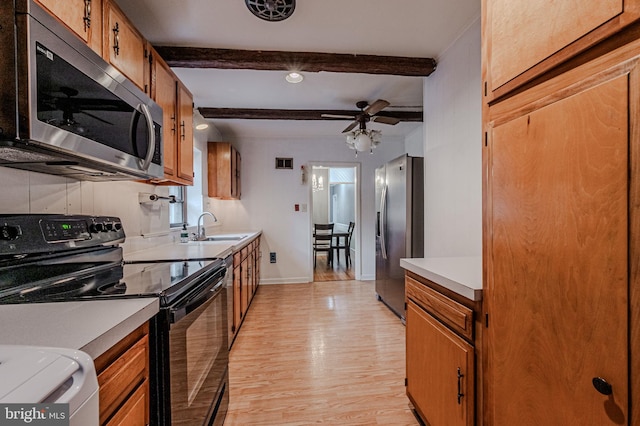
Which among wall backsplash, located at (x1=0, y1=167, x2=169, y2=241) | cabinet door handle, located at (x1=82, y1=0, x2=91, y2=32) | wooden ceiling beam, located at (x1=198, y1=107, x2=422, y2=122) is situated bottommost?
wall backsplash, located at (x1=0, y1=167, x2=169, y2=241)

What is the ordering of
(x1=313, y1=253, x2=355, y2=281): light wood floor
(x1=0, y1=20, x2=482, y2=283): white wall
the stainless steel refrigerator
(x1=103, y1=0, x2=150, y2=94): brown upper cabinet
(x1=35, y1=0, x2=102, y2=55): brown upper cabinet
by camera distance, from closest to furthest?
(x1=35, y1=0, x2=102, y2=55): brown upper cabinet → (x1=103, y1=0, x2=150, y2=94): brown upper cabinet → (x1=0, y1=20, x2=482, y2=283): white wall → the stainless steel refrigerator → (x1=313, y1=253, x2=355, y2=281): light wood floor

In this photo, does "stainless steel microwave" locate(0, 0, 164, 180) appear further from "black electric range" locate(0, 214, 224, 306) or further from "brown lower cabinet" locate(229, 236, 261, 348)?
"brown lower cabinet" locate(229, 236, 261, 348)

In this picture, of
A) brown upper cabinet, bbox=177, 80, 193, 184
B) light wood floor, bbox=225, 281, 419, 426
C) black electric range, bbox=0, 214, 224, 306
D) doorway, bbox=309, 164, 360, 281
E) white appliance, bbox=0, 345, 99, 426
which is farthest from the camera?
doorway, bbox=309, 164, 360, 281

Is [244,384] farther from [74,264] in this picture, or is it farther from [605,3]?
[605,3]

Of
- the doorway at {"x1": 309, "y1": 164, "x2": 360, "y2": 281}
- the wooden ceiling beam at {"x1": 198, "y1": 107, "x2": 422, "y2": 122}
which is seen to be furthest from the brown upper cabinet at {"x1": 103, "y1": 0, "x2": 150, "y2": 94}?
the doorway at {"x1": 309, "y1": 164, "x2": 360, "y2": 281}

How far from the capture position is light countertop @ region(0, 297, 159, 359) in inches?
22.9

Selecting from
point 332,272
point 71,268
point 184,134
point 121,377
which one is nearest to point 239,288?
point 184,134

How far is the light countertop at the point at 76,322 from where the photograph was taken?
0.58 m

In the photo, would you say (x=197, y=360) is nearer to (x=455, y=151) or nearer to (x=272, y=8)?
(x=272, y=8)

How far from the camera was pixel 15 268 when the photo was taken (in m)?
0.95

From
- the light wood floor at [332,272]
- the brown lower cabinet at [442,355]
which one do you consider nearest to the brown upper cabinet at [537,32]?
the brown lower cabinet at [442,355]

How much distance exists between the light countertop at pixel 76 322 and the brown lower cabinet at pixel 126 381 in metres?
0.04

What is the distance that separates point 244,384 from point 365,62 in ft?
8.39

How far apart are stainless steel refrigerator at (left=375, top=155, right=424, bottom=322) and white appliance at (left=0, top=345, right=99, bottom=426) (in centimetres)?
282
